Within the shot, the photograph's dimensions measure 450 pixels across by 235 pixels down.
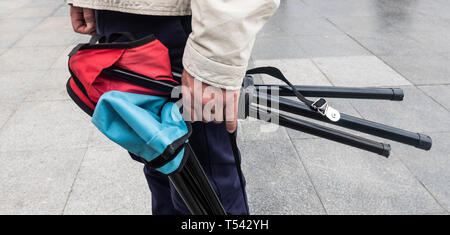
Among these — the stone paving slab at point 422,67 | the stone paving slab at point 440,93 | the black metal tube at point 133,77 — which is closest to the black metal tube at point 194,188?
the black metal tube at point 133,77

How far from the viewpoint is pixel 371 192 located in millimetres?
2459

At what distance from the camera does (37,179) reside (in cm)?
266

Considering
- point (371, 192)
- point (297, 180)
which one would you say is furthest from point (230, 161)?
point (371, 192)

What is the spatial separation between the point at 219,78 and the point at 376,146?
26.1 inches

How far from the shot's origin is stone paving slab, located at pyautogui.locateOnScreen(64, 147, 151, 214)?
2.38 meters

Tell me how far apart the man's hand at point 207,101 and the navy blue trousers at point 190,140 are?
0.23 meters

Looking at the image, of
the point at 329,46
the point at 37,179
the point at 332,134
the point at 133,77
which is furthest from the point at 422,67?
the point at 37,179

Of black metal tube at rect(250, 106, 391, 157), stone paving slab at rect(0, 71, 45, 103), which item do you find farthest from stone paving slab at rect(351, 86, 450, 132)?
stone paving slab at rect(0, 71, 45, 103)

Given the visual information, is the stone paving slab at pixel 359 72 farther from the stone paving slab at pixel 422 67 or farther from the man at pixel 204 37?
the man at pixel 204 37

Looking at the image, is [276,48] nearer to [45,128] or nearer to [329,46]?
[329,46]

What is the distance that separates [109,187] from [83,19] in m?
1.59

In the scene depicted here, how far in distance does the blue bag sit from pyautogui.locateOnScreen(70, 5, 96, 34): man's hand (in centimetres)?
50
